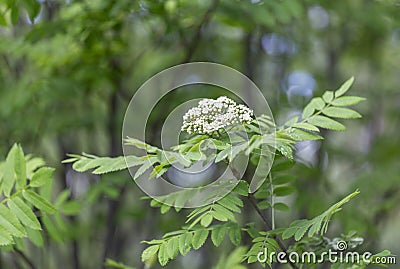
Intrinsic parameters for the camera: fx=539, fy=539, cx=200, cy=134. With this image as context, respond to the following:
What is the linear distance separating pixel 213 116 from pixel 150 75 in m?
1.22

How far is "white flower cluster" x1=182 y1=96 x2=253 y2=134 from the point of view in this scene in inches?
A: 30.4

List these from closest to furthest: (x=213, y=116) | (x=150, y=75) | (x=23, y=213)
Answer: (x=213, y=116) < (x=23, y=213) < (x=150, y=75)

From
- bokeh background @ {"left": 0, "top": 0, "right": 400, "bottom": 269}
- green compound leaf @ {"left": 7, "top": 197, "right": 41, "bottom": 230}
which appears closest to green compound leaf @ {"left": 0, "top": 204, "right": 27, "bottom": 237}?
green compound leaf @ {"left": 7, "top": 197, "right": 41, "bottom": 230}

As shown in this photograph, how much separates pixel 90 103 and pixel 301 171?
36.5 inches

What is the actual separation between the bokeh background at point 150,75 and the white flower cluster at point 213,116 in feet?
1.59

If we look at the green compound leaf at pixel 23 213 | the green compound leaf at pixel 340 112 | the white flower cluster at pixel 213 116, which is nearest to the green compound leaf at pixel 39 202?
the green compound leaf at pixel 23 213

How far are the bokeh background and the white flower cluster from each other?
1.59ft

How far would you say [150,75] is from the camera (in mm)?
1970

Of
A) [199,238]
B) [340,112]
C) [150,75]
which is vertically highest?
[340,112]

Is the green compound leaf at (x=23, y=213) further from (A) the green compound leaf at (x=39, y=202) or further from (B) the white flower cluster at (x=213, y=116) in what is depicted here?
(B) the white flower cluster at (x=213, y=116)

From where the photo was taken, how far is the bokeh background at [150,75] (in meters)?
1.49

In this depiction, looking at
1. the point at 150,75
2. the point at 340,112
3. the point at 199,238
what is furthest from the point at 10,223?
the point at 150,75

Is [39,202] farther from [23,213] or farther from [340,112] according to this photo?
[340,112]

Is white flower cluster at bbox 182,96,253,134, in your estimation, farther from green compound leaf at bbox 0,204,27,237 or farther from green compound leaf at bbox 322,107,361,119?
green compound leaf at bbox 0,204,27,237
